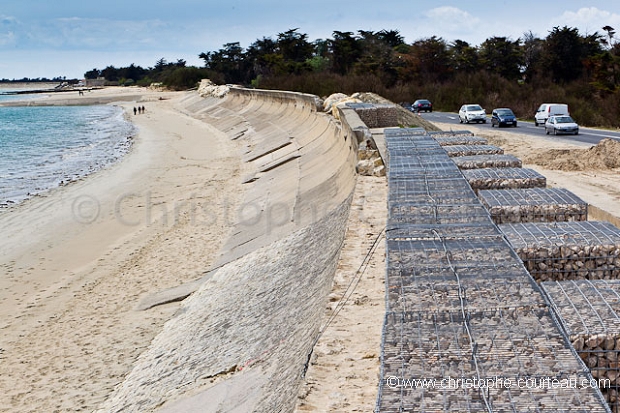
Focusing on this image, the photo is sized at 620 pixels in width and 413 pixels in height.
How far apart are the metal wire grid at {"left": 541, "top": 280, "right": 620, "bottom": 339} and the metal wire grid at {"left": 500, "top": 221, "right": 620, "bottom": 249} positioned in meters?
0.91

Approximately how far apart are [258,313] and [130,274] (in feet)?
17.7

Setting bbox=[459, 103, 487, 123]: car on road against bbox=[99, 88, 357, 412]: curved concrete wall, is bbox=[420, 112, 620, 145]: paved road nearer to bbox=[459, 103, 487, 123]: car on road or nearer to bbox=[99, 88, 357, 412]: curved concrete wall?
bbox=[459, 103, 487, 123]: car on road

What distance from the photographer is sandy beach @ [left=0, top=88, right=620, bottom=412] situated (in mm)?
5203

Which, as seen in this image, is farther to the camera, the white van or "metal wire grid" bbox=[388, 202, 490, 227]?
the white van

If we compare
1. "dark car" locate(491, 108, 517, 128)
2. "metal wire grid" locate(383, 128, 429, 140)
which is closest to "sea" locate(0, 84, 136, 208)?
"metal wire grid" locate(383, 128, 429, 140)

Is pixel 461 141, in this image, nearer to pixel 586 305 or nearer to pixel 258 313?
pixel 258 313

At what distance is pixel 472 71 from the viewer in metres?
61.7

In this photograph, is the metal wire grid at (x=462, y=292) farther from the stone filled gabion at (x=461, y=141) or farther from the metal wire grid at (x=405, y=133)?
the metal wire grid at (x=405, y=133)

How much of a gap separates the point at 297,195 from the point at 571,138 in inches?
702

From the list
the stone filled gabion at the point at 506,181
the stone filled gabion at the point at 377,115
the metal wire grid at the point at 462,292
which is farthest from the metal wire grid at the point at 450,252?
the stone filled gabion at the point at 377,115

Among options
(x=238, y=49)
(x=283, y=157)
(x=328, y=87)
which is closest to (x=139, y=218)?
(x=283, y=157)

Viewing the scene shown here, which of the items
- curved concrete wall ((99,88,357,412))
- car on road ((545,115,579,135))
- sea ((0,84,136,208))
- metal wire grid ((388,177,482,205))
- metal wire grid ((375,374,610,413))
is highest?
metal wire grid ((388,177,482,205))

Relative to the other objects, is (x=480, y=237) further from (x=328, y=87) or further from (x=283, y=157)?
(x=328, y=87)

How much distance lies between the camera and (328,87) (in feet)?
171
